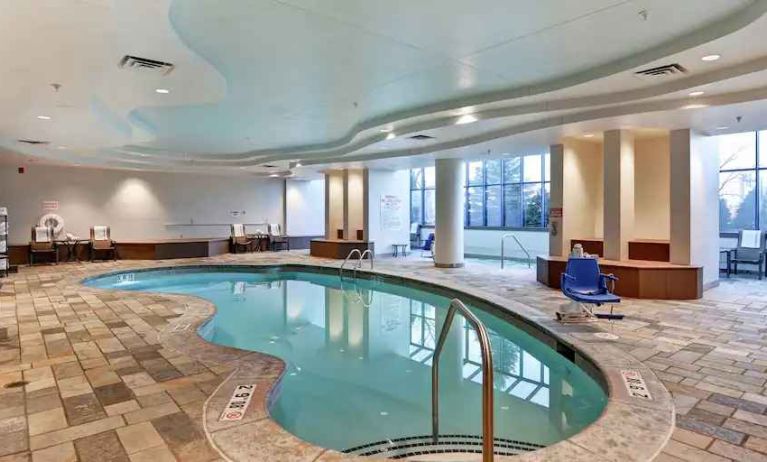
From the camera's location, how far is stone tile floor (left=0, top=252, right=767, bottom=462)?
2465 mm

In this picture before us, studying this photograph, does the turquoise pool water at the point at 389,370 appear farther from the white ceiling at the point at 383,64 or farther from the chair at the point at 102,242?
the chair at the point at 102,242

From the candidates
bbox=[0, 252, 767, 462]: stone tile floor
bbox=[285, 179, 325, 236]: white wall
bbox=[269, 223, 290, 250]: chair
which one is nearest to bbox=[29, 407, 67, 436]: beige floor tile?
bbox=[0, 252, 767, 462]: stone tile floor

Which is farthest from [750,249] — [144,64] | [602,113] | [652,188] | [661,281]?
[144,64]

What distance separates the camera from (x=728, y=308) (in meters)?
6.09

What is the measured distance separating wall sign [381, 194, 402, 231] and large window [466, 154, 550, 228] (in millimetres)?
2573

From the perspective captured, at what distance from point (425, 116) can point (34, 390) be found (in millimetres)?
5666

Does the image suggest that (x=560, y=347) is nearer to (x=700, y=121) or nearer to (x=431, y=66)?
(x=431, y=66)

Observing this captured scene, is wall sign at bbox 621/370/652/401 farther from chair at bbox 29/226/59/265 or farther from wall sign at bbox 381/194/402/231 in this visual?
chair at bbox 29/226/59/265

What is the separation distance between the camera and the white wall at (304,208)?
17.4 m

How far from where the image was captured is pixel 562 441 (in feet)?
8.32

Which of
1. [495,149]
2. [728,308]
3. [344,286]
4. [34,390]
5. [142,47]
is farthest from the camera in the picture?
[344,286]

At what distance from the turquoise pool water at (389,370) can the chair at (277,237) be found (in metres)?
7.59

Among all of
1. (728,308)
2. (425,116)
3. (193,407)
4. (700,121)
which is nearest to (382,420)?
(193,407)

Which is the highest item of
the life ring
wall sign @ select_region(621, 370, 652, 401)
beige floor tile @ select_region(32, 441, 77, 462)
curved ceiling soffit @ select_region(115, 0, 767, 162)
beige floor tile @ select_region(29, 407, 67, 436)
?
curved ceiling soffit @ select_region(115, 0, 767, 162)
